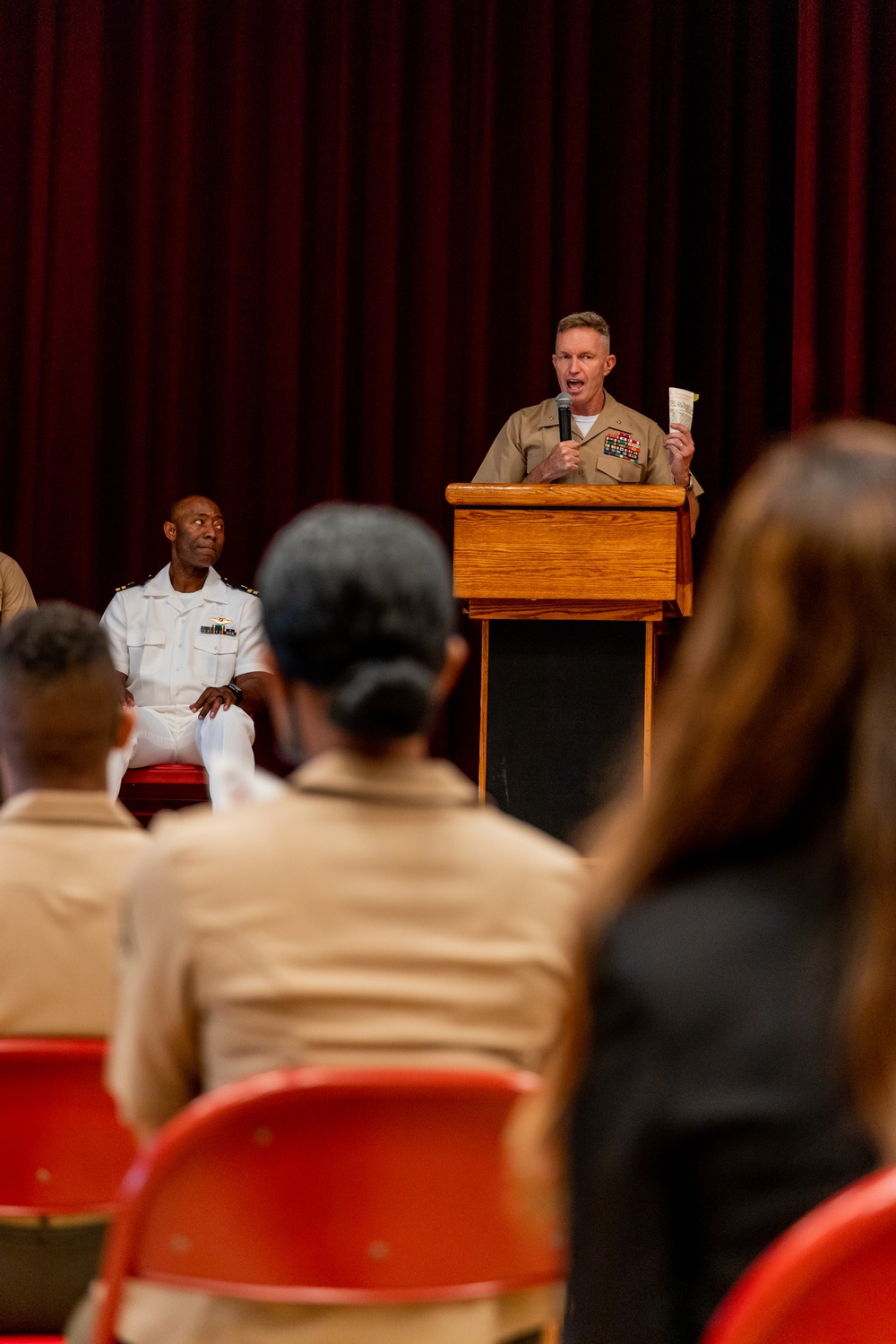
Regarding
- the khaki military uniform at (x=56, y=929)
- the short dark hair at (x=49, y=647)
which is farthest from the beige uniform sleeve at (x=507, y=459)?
the khaki military uniform at (x=56, y=929)

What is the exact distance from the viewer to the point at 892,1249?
0.64 meters

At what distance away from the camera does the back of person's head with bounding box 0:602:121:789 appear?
5.06 feet

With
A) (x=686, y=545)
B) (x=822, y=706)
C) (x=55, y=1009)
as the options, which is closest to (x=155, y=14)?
(x=686, y=545)

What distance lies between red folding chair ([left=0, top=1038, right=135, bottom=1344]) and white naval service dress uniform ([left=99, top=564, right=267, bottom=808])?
341cm

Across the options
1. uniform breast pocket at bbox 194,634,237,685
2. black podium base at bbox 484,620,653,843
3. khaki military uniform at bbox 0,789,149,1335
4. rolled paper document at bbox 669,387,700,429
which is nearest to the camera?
khaki military uniform at bbox 0,789,149,1335

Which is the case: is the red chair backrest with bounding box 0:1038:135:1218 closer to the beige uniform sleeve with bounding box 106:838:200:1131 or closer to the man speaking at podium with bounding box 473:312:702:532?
the beige uniform sleeve with bounding box 106:838:200:1131

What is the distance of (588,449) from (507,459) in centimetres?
26

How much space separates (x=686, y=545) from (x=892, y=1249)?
10.8ft

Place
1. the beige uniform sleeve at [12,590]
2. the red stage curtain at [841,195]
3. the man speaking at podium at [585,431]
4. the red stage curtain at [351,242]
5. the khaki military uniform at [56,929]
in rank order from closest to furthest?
the khaki military uniform at [56,929], the man speaking at podium at [585,431], the red stage curtain at [841,195], the beige uniform sleeve at [12,590], the red stage curtain at [351,242]

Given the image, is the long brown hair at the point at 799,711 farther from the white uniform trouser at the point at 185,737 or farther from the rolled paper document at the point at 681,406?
the white uniform trouser at the point at 185,737

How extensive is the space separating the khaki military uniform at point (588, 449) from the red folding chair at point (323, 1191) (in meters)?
3.67

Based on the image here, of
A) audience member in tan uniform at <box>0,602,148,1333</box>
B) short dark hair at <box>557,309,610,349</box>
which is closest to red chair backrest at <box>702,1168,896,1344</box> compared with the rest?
audience member in tan uniform at <box>0,602,148,1333</box>

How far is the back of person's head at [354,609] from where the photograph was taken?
1125mm

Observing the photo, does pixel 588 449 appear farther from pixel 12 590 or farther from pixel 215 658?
pixel 12 590
